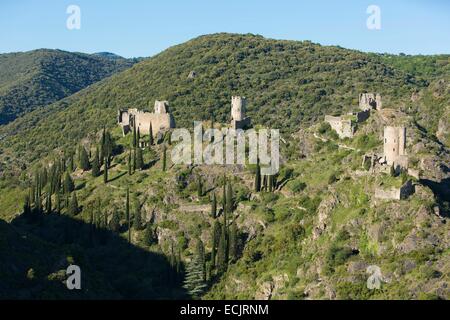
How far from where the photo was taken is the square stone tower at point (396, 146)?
70.8m

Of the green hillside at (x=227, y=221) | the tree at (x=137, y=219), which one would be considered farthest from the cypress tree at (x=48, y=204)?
the tree at (x=137, y=219)

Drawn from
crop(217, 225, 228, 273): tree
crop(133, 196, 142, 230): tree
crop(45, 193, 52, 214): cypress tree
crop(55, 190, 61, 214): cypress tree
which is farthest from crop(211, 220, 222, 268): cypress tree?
crop(45, 193, 52, 214): cypress tree

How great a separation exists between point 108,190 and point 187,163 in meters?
8.98

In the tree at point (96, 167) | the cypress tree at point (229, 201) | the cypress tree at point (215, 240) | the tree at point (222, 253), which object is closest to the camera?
the tree at point (222, 253)

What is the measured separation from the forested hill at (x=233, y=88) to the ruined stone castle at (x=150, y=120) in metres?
16.3

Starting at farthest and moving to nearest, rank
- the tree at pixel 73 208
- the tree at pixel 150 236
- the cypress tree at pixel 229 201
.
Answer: the tree at pixel 73 208
the cypress tree at pixel 229 201
the tree at pixel 150 236

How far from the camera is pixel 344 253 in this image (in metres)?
66.8

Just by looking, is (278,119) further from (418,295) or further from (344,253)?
(418,295)

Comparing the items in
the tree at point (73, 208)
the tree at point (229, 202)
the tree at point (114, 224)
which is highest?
the tree at point (229, 202)

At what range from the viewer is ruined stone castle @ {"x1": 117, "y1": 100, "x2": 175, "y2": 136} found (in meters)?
98.4

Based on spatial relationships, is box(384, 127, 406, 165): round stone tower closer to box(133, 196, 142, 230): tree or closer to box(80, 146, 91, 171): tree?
box(133, 196, 142, 230): tree

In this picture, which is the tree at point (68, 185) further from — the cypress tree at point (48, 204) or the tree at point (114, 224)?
the tree at point (114, 224)

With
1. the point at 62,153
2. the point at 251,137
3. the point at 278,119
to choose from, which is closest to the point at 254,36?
the point at 278,119
